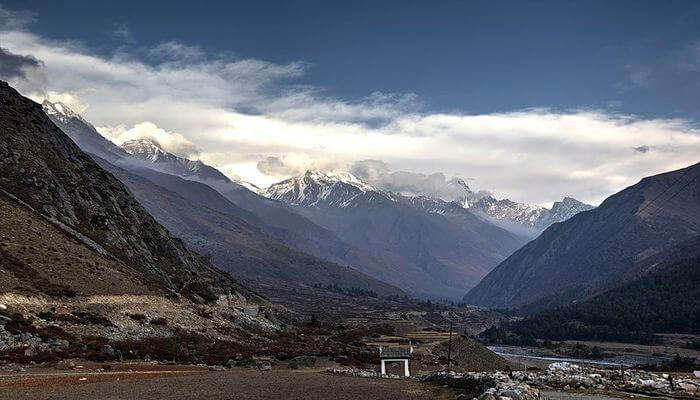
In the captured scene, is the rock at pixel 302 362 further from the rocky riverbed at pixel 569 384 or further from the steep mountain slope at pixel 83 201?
the steep mountain slope at pixel 83 201

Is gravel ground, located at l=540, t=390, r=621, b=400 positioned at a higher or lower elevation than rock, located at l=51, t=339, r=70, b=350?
higher

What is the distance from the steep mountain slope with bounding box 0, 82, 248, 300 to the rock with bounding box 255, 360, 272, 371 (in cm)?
4002

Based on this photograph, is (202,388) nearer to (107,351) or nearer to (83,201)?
A: (107,351)

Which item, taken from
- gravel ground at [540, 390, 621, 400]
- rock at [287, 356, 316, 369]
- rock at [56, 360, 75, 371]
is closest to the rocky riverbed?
gravel ground at [540, 390, 621, 400]

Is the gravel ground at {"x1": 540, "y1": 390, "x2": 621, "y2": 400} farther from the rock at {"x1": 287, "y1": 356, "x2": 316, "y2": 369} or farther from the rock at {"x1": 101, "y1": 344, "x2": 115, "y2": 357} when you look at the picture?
the rock at {"x1": 287, "y1": 356, "x2": 316, "y2": 369}

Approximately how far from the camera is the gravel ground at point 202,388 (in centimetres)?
4581

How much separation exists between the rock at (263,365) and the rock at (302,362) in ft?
14.2

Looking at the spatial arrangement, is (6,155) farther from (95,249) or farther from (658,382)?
(658,382)

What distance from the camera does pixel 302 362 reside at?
92.3 metres

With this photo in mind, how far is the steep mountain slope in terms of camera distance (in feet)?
412

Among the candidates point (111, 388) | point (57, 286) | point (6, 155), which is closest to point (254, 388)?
point (111, 388)

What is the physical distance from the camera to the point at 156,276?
134 meters

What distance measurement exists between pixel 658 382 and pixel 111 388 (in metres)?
43.1

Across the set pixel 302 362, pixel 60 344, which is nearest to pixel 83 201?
pixel 302 362
